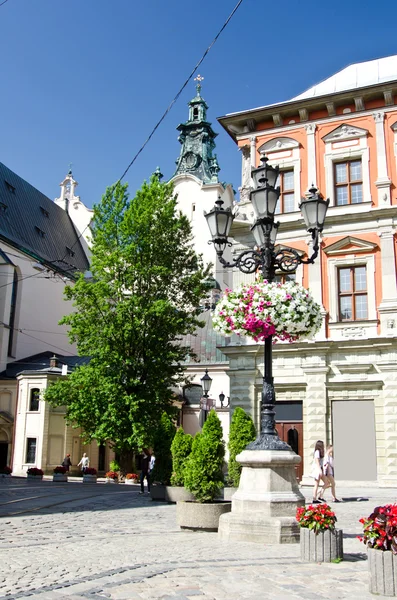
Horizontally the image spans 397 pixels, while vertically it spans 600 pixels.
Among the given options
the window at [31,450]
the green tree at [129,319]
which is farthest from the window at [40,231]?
the green tree at [129,319]

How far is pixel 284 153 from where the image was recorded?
81.5 feet

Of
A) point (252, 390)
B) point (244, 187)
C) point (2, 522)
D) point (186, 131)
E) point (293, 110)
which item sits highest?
point (186, 131)

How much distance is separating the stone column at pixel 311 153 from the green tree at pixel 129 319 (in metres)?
6.20

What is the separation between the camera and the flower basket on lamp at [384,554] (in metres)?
5.84

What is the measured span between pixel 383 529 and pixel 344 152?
1997 cm

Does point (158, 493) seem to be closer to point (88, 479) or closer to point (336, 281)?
point (336, 281)

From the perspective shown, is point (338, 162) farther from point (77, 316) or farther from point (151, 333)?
point (77, 316)

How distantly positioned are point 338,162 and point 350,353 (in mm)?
7873

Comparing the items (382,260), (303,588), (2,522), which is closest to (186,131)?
(382,260)

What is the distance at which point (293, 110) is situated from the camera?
2467 centimetres

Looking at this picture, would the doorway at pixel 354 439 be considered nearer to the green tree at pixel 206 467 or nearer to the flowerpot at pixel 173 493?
the flowerpot at pixel 173 493

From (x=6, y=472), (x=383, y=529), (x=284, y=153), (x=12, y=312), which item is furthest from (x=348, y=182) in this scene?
(x=12, y=312)

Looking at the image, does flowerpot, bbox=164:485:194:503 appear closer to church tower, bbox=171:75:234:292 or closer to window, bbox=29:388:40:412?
window, bbox=29:388:40:412

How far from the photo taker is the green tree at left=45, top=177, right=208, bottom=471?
24250mm
